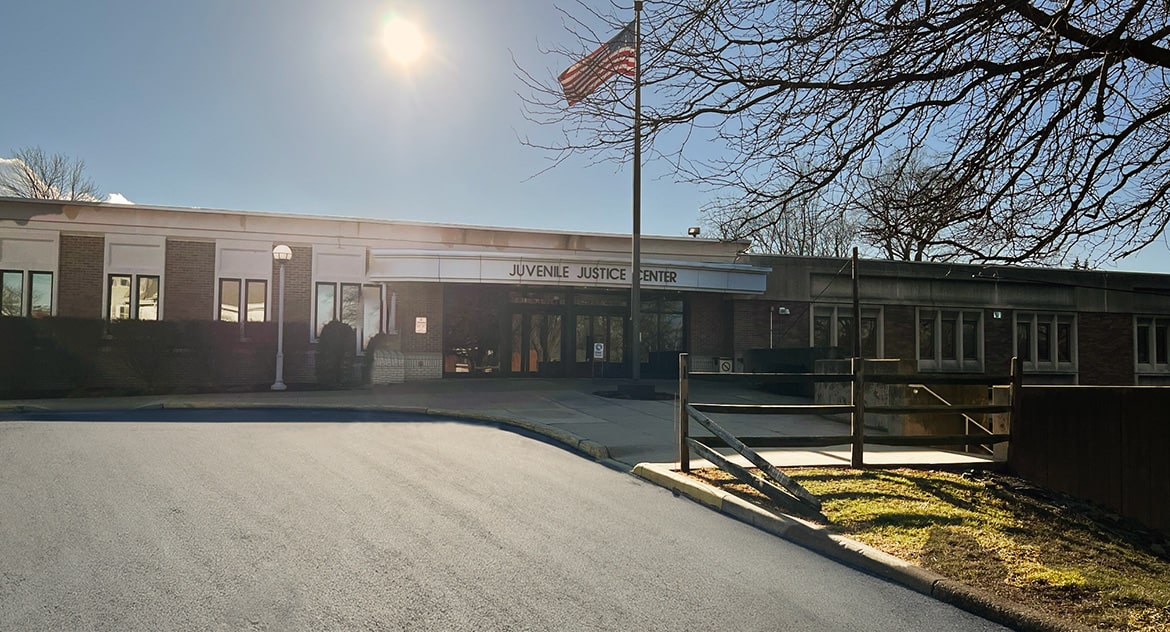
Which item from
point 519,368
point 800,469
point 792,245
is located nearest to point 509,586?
point 800,469

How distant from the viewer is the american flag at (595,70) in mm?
7461

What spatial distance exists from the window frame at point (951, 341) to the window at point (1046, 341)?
1787 millimetres

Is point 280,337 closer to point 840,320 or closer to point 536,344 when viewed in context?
point 536,344

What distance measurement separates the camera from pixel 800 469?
9625 millimetres

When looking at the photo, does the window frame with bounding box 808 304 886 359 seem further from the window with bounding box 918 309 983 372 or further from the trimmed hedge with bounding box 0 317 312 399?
the trimmed hedge with bounding box 0 317 312 399

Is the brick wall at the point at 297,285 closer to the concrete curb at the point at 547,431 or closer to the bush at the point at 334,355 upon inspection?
the bush at the point at 334,355

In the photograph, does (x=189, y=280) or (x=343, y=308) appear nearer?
(x=189, y=280)

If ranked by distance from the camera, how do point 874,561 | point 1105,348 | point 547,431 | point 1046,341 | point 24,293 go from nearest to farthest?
1. point 874,561
2. point 547,431
3. point 24,293
4. point 1046,341
5. point 1105,348

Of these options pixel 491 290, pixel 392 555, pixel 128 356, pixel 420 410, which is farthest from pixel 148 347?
pixel 392 555

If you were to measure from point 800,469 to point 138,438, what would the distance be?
31.5ft

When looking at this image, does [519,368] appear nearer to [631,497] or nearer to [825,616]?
[631,497]

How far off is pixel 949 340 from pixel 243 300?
2559 centimetres

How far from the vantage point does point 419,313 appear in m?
25.7

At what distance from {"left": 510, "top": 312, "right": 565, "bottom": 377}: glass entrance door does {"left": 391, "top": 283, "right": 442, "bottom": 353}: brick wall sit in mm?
2566
